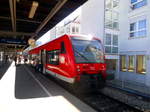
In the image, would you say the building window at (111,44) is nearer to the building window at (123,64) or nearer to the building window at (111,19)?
the building window at (111,19)

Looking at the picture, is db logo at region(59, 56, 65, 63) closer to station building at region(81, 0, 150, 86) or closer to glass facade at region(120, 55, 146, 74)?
station building at region(81, 0, 150, 86)

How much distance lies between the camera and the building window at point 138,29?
12.3 metres

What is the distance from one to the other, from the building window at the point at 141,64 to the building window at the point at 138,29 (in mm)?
1901

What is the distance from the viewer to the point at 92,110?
189 inches

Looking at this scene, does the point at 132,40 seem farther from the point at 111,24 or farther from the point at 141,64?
the point at 111,24

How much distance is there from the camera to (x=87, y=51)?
709 cm

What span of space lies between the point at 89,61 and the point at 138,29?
319 inches

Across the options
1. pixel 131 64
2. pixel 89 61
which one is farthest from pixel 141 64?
pixel 89 61

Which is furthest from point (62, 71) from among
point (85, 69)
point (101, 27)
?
point (101, 27)

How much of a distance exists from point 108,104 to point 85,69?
1.89m

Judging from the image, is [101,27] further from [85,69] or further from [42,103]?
[42,103]

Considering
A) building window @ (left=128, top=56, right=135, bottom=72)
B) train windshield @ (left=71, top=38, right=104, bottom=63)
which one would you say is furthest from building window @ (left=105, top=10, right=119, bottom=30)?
train windshield @ (left=71, top=38, right=104, bottom=63)

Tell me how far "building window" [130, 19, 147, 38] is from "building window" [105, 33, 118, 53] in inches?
119

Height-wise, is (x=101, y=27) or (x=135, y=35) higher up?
(x=101, y=27)
